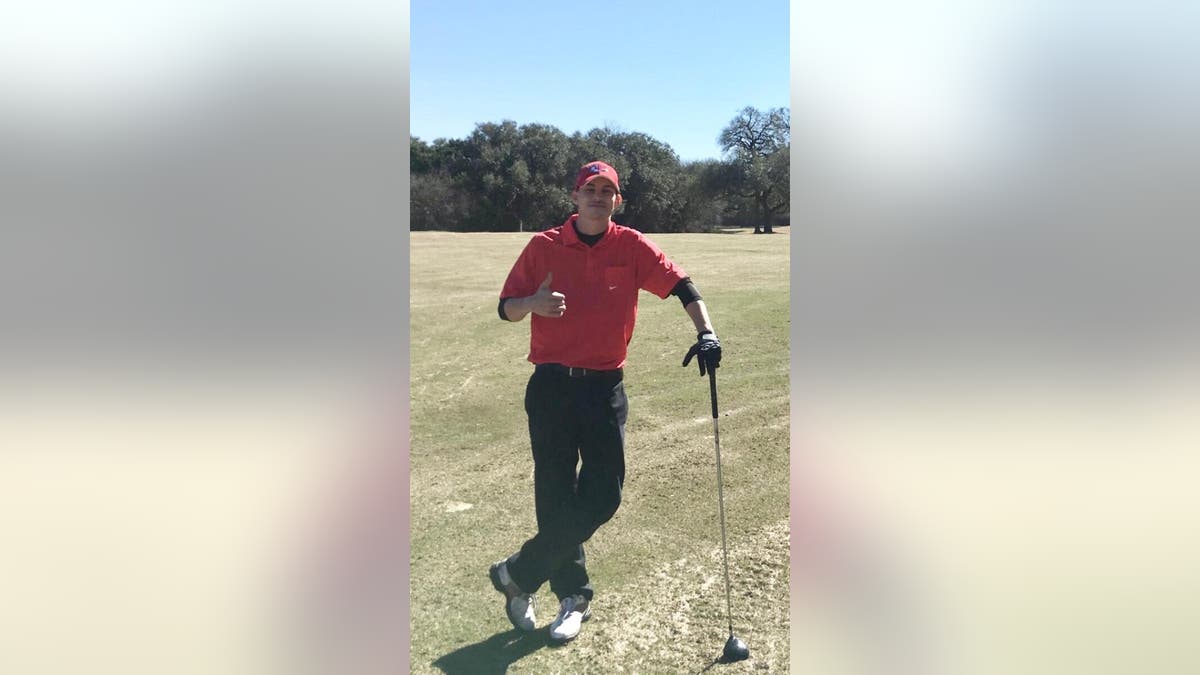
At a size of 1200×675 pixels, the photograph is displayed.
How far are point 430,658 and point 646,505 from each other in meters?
1.91

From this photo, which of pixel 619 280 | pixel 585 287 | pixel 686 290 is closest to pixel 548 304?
pixel 585 287

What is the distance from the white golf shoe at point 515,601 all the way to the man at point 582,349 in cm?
4

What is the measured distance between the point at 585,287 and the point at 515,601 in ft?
4.97

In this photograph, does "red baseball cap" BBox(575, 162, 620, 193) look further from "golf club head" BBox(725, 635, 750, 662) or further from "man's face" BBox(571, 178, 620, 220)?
"golf club head" BBox(725, 635, 750, 662)

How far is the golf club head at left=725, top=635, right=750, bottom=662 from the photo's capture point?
3.16 m

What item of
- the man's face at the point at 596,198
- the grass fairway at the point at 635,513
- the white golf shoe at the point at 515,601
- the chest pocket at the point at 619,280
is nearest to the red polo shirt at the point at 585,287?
the chest pocket at the point at 619,280

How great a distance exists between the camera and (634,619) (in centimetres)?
350

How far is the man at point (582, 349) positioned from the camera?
321 cm

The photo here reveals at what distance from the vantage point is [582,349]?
322 cm

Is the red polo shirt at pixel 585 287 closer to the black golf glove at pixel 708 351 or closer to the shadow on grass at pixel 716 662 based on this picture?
the black golf glove at pixel 708 351

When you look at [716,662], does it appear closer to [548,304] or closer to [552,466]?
[552,466]

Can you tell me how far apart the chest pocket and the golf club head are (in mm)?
1568
